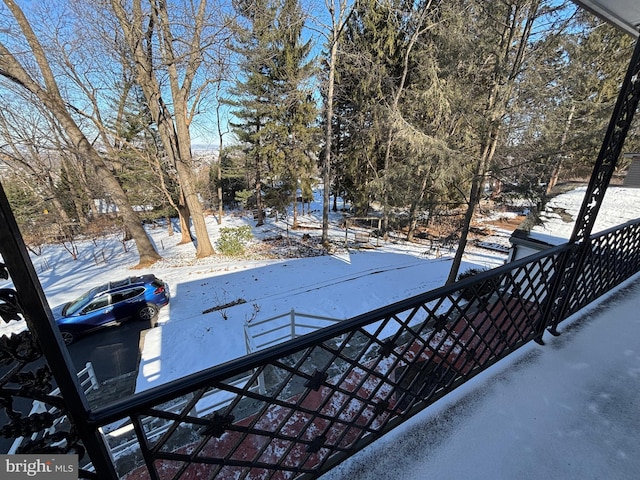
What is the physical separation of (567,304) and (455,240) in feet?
18.5

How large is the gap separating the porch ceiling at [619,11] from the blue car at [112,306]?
720 cm

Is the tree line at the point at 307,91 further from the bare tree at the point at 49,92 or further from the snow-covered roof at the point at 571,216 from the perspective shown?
the snow-covered roof at the point at 571,216

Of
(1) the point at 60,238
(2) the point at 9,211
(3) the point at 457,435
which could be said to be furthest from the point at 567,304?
(1) the point at 60,238

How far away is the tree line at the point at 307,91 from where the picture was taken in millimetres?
5555

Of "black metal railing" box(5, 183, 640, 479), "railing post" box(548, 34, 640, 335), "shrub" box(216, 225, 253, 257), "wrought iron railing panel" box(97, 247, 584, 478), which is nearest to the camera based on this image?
"black metal railing" box(5, 183, 640, 479)

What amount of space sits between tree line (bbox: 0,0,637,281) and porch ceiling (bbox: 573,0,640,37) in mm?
4193

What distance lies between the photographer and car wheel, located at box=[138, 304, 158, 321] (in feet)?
19.0

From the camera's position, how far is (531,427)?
1654 mm

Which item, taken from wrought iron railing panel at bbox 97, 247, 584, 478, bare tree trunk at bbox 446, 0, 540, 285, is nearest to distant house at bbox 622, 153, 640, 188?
bare tree trunk at bbox 446, 0, 540, 285

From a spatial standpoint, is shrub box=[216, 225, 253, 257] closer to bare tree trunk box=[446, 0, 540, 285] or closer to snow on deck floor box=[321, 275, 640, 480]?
bare tree trunk box=[446, 0, 540, 285]

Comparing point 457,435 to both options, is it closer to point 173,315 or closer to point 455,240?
point 173,315

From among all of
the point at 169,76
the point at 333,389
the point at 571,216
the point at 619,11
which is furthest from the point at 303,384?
the point at 169,76

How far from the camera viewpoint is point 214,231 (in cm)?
1495

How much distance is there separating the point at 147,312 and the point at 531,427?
256 inches
